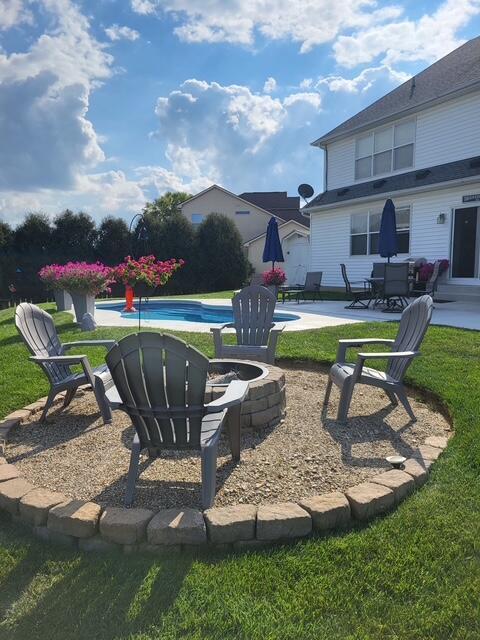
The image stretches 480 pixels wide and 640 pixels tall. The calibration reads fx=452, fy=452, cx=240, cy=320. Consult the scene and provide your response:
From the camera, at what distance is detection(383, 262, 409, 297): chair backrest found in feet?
37.6

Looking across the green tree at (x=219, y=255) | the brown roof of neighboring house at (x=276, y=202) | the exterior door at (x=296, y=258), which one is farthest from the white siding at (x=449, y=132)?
the brown roof of neighboring house at (x=276, y=202)

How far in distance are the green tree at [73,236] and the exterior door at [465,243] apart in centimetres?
1842

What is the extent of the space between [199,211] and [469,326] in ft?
89.7

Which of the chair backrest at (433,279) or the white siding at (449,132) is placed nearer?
the chair backrest at (433,279)

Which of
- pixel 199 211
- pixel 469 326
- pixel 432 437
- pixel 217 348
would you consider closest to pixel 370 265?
pixel 469 326

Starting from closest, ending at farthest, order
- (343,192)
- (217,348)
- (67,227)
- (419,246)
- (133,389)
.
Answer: (133,389), (217,348), (419,246), (343,192), (67,227)

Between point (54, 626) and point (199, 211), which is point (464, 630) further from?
point (199, 211)

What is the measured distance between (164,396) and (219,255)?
2413 centimetres

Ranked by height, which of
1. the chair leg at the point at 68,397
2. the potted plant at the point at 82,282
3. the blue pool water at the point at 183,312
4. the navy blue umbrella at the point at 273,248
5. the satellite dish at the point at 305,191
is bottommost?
the blue pool water at the point at 183,312

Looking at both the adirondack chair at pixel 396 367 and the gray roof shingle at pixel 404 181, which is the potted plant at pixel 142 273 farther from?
the gray roof shingle at pixel 404 181

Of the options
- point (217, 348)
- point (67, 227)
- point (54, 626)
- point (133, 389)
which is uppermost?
point (67, 227)

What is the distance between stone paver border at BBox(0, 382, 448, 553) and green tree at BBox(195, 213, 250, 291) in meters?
23.8

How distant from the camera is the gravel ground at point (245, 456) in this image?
9.46 feet

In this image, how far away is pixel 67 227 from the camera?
80.2ft
